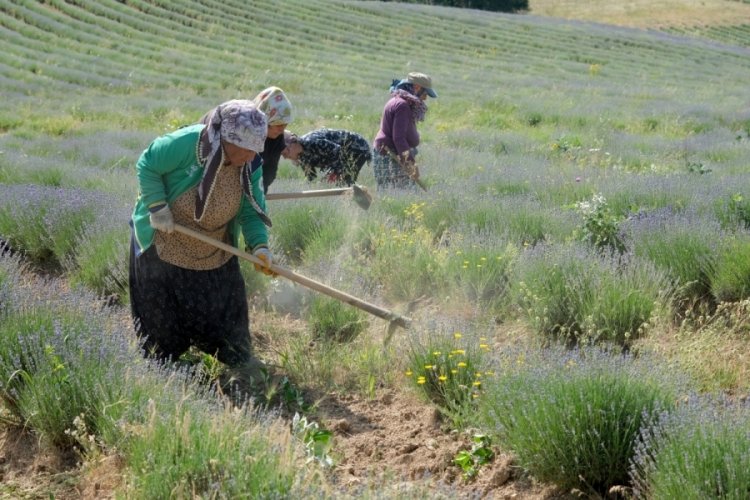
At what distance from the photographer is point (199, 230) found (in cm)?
449

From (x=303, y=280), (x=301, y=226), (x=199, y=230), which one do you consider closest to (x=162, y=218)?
(x=199, y=230)

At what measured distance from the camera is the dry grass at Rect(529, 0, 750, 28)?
4644 centimetres

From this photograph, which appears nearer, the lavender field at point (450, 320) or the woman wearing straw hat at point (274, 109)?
the lavender field at point (450, 320)

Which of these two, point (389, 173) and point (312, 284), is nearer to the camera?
point (312, 284)

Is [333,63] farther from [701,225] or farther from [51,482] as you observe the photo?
[51,482]

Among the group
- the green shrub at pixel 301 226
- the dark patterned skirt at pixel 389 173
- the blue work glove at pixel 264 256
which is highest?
the blue work glove at pixel 264 256

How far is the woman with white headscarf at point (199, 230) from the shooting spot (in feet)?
13.8

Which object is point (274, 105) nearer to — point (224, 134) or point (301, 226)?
point (224, 134)

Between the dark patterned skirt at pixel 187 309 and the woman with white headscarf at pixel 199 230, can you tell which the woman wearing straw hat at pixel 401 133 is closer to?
the woman with white headscarf at pixel 199 230

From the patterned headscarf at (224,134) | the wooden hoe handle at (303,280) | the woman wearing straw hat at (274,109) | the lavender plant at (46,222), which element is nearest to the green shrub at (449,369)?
the wooden hoe handle at (303,280)

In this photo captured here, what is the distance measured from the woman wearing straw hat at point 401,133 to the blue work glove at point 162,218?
12.3 feet

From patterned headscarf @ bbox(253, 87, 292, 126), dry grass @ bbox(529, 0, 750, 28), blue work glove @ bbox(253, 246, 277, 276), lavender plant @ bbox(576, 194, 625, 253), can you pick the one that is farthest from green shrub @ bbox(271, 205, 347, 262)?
dry grass @ bbox(529, 0, 750, 28)

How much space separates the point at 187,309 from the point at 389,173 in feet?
12.9

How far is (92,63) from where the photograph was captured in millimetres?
22484
